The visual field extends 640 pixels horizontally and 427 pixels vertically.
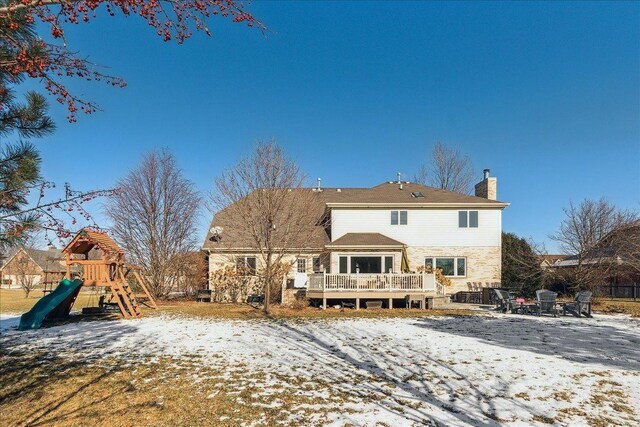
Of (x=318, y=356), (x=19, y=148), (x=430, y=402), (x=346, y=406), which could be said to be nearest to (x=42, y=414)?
(x=19, y=148)

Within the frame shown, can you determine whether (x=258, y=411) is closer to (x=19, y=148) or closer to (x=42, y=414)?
(x=42, y=414)

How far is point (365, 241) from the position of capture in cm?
2108

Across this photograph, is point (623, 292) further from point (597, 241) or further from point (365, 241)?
point (365, 241)

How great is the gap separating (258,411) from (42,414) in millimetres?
3180

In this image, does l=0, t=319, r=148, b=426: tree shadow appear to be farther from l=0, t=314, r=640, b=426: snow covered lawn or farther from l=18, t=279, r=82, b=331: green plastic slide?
l=18, t=279, r=82, b=331: green plastic slide

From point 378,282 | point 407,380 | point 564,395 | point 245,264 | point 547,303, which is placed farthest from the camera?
point 245,264

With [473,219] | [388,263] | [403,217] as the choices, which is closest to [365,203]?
[403,217]

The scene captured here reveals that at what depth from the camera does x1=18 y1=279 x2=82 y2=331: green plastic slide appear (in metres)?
12.8

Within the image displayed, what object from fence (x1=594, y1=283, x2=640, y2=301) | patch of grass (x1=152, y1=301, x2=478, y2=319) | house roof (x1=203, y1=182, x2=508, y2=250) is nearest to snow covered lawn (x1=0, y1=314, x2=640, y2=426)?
patch of grass (x1=152, y1=301, x2=478, y2=319)

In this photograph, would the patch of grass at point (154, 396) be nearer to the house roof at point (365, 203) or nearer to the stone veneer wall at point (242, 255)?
the house roof at point (365, 203)

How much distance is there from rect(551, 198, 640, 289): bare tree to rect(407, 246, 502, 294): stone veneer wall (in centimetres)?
436

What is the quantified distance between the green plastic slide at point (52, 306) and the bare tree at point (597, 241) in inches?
1019

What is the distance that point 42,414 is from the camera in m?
5.29

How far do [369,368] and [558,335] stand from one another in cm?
709
